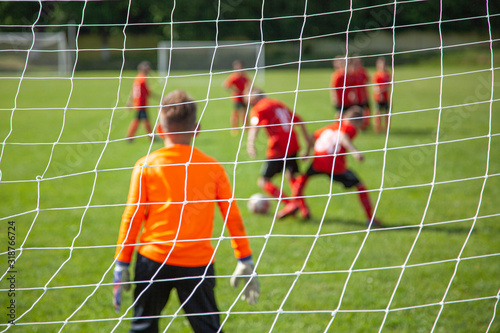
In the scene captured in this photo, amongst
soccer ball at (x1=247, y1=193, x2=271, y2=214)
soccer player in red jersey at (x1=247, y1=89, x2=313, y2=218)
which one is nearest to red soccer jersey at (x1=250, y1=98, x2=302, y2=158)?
soccer player in red jersey at (x1=247, y1=89, x2=313, y2=218)

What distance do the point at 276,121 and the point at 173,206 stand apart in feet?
9.51

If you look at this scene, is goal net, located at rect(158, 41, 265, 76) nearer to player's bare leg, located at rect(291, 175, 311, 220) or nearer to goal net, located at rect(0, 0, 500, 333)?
goal net, located at rect(0, 0, 500, 333)

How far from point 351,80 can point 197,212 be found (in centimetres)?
773

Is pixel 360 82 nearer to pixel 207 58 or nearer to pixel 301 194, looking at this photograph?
pixel 301 194

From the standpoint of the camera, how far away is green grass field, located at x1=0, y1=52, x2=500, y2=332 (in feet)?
9.68

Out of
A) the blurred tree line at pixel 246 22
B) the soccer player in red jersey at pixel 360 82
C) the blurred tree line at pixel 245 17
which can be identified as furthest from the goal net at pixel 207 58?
the soccer player in red jersey at pixel 360 82

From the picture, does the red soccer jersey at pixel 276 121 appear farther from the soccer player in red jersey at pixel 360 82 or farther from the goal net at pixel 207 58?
the goal net at pixel 207 58

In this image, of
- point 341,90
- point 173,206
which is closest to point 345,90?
point 341,90

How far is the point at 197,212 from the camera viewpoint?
218 cm

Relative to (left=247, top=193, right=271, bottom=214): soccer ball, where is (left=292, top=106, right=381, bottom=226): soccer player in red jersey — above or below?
above

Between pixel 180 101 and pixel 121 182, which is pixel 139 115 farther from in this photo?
pixel 180 101

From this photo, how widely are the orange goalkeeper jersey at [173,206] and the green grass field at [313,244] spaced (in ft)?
0.58

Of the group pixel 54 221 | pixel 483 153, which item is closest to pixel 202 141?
pixel 54 221

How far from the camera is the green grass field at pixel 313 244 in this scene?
295cm
